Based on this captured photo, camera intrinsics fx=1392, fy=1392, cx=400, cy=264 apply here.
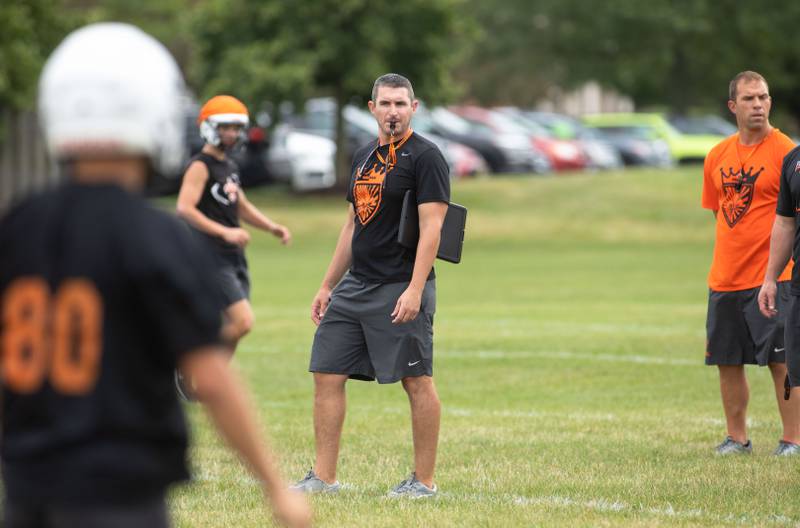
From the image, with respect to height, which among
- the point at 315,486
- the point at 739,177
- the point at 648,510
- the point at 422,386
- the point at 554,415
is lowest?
the point at 554,415

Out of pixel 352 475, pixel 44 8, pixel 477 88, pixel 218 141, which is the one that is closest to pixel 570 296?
pixel 218 141

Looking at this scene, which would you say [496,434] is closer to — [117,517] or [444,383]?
[444,383]

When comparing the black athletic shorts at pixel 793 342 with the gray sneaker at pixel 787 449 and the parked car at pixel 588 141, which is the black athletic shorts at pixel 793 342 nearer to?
the gray sneaker at pixel 787 449

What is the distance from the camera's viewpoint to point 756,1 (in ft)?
148

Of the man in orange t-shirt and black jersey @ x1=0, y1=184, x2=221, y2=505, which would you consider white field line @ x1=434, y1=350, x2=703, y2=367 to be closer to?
the man in orange t-shirt

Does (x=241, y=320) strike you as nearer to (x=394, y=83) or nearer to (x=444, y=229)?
(x=444, y=229)

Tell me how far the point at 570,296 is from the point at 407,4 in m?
15.3

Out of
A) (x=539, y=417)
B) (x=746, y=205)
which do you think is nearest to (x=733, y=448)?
(x=746, y=205)

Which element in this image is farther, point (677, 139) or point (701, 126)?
point (701, 126)

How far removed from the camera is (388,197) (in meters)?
6.87

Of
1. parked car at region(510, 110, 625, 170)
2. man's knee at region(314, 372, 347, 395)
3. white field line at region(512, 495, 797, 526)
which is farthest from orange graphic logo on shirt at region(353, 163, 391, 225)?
parked car at region(510, 110, 625, 170)

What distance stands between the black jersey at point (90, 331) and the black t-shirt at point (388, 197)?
3770 millimetres

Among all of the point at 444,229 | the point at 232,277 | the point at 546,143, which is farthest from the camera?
the point at 546,143

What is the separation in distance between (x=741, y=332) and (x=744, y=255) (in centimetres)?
46
